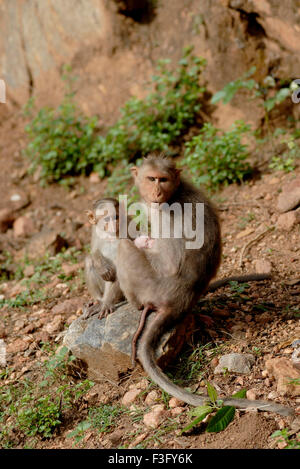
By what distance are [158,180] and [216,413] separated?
5.53 ft

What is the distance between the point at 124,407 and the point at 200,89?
4.83m

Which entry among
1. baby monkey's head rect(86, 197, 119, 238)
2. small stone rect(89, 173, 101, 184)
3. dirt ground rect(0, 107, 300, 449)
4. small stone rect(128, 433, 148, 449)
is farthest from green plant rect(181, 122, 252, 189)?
small stone rect(128, 433, 148, 449)

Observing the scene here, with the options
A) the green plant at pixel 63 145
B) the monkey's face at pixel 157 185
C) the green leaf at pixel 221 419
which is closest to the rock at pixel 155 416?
the green leaf at pixel 221 419

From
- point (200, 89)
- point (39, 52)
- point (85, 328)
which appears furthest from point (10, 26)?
point (85, 328)

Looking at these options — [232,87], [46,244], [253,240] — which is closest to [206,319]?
[253,240]

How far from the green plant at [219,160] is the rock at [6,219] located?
274 centimetres

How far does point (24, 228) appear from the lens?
7.41 m

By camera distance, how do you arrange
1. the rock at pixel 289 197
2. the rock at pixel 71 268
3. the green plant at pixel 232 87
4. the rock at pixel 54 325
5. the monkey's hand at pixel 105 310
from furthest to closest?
the green plant at pixel 232 87
the rock at pixel 71 268
the rock at pixel 289 197
the rock at pixel 54 325
the monkey's hand at pixel 105 310

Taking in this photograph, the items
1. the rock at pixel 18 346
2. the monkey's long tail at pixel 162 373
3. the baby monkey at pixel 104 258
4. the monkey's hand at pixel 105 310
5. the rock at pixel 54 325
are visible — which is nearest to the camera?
the monkey's long tail at pixel 162 373

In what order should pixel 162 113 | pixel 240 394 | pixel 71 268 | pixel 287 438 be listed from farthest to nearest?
pixel 162 113
pixel 71 268
pixel 240 394
pixel 287 438

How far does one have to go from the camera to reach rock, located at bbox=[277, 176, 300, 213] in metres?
5.64

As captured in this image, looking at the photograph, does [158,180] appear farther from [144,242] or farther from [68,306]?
[68,306]

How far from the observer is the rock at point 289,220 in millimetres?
5496

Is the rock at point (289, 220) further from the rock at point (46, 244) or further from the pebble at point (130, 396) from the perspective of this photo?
the rock at point (46, 244)
